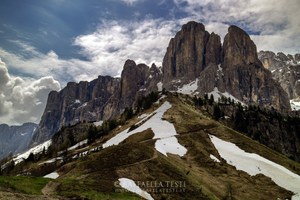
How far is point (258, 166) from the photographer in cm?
10138

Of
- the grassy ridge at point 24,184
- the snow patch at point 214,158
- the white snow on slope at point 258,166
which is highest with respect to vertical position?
the grassy ridge at point 24,184

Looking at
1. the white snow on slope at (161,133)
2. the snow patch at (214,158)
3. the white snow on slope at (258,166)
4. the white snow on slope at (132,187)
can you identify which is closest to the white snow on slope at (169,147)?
the white snow on slope at (161,133)

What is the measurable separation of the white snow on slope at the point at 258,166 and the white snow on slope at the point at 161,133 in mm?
13172

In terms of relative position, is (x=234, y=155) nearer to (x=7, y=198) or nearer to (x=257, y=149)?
(x=257, y=149)

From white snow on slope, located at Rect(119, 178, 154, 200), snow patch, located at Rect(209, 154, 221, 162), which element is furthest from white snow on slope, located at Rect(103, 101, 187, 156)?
white snow on slope, located at Rect(119, 178, 154, 200)

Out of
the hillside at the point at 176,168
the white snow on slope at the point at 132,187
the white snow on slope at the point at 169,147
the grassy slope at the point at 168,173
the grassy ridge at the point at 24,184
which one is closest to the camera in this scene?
the grassy ridge at the point at 24,184

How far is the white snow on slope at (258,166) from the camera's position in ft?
312

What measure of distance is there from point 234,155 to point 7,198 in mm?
77382

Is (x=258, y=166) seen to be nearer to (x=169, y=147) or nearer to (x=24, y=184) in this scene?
(x=169, y=147)

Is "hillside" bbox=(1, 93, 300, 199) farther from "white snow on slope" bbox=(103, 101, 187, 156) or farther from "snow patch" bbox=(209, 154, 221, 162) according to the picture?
"white snow on slope" bbox=(103, 101, 187, 156)

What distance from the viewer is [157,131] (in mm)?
122125

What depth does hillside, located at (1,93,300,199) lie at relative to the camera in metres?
61.8

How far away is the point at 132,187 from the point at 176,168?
57.6 feet

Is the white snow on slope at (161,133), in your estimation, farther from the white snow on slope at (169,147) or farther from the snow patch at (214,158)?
the snow patch at (214,158)
